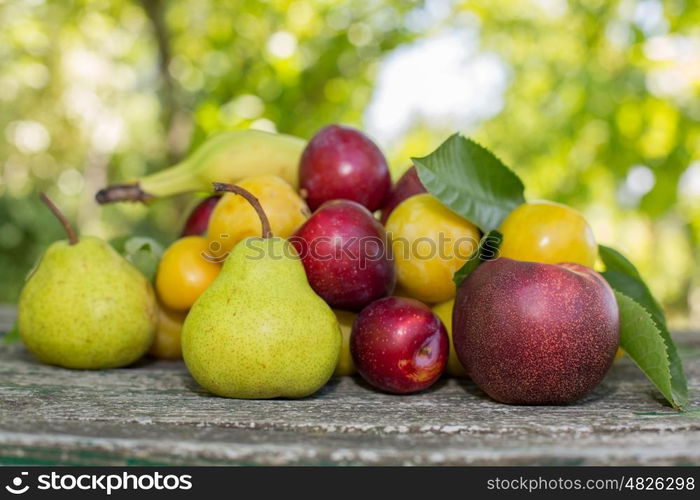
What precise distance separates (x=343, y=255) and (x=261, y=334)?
20cm

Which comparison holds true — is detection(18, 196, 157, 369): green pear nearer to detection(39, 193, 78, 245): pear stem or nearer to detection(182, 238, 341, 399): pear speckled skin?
detection(39, 193, 78, 245): pear stem

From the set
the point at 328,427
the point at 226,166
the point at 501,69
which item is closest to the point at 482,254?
the point at 328,427

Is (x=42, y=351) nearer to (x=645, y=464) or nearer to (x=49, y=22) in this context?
(x=645, y=464)

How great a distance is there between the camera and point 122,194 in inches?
62.0

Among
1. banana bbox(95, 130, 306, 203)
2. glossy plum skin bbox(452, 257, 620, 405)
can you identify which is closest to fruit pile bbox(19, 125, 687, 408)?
glossy plum skin bbox(452, 257, 620, 405)

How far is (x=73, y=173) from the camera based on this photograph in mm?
12320

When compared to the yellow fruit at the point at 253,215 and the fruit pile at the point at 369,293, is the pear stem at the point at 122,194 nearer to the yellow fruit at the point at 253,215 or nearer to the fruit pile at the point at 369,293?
the fruit pile at the point at 369,293

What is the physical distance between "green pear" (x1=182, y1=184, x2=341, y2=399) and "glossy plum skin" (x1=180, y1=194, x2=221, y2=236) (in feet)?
1.38

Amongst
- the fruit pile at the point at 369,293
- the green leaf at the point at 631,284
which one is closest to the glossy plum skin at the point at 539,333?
the fruit pile at the point at 369,293

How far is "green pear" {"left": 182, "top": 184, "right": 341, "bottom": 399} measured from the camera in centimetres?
103

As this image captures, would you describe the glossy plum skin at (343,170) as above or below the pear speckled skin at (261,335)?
above

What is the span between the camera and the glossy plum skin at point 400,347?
110 centimetres

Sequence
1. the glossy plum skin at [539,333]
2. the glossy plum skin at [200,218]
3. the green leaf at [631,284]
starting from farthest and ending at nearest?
the glossy plum skin at [200,218] → the green leaf at [631,284] → the glossy plum skin at [539,333]
